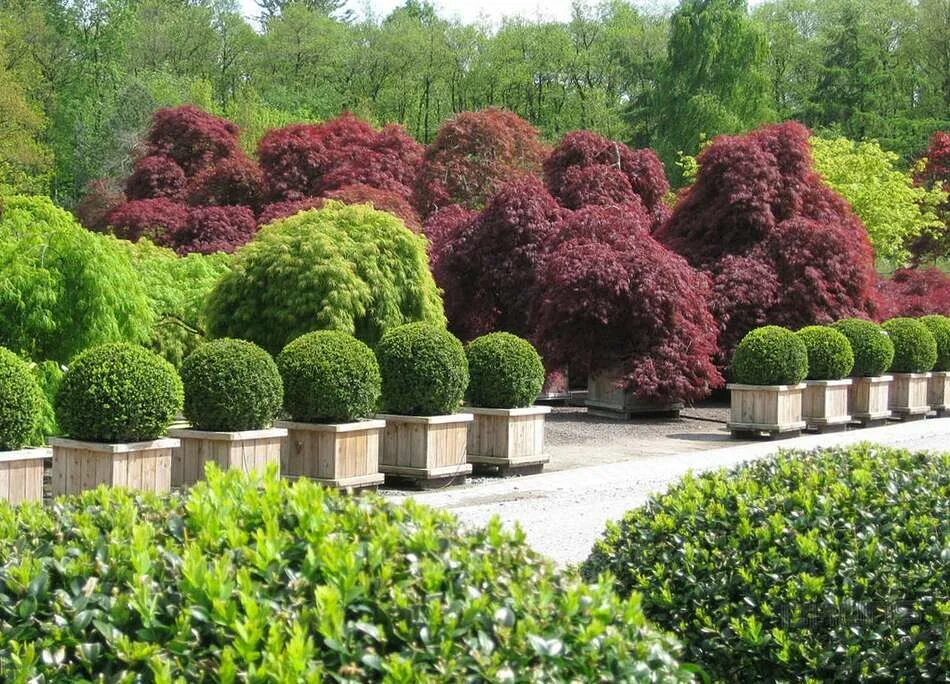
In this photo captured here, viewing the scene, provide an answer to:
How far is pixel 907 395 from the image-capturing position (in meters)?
20.4

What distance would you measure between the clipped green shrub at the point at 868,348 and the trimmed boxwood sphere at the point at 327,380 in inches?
410

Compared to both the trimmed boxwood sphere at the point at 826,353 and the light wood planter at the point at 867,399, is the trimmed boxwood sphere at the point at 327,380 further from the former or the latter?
the light wood planter at the point at 867,399

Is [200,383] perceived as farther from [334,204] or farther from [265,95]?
[265,95]

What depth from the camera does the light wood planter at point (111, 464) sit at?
890 cm

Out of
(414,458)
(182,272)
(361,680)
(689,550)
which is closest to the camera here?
(361,680)

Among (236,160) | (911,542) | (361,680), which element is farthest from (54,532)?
(236,160)

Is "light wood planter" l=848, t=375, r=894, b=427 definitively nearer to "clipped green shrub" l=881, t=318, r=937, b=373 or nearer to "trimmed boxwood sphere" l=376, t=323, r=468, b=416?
"clipped green shrub" l=881, t=318, r=937, b=373

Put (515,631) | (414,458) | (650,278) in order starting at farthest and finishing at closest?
(650,278), (414,458), (515,631)

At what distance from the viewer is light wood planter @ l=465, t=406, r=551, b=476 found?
12.6m

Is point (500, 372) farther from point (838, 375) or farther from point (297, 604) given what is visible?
point (297, 604)

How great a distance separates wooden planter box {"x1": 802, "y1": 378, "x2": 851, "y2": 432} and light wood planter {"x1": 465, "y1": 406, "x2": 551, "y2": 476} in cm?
659

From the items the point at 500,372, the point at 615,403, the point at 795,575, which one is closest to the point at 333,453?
the point at 500,372

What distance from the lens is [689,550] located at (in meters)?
4.52

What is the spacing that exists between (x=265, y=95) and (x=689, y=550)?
149 ft
